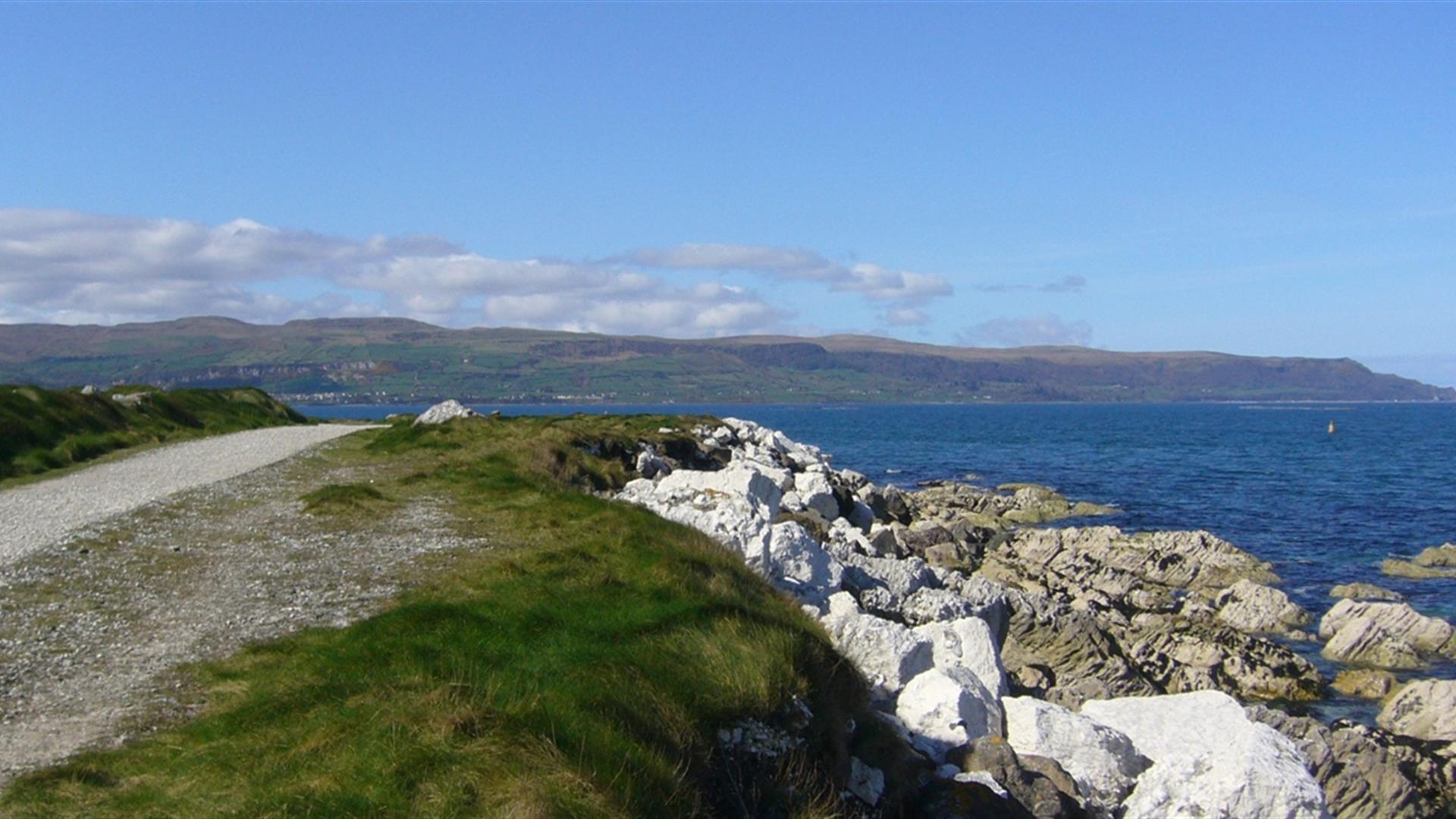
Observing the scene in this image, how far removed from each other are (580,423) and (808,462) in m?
12.8

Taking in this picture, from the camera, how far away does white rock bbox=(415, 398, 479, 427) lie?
125 ft

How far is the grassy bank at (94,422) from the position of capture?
26.5m

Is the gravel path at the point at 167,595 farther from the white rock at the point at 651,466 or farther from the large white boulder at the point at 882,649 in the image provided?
the white rock at the point at 651,466

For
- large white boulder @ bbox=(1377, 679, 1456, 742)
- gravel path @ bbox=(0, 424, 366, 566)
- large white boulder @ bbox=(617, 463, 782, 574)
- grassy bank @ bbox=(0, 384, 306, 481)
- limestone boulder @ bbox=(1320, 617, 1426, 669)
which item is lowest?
limestone boulder @ bbox=(1320, 617, 1426, 669)

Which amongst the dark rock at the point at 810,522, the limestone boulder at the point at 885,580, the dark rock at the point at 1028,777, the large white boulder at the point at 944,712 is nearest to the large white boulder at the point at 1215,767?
the dark rock at the point at 1028,777

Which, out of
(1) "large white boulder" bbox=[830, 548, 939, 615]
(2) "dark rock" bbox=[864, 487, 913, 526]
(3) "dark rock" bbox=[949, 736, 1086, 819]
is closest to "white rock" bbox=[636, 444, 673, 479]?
(1) "large white boulder" bbox=[830, 548, 939, 615]

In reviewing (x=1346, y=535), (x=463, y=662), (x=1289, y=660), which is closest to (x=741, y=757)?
(x=463, y=662)

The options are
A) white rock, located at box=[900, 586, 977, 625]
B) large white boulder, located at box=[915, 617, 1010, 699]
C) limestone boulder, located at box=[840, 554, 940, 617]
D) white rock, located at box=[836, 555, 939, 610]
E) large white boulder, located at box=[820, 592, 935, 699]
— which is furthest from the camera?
white rock, located at box=[836, 555, 939, 610]

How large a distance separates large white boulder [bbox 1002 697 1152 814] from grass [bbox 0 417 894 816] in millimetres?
2441

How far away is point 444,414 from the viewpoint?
129ft

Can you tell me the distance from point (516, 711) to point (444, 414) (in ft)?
107

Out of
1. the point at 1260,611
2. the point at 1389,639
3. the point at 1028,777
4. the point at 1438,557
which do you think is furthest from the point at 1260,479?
the point at 1028,777

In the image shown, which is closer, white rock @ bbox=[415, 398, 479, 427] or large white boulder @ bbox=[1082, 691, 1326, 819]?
large white boulder @ bbox=[1082, 691, 1326, 819]

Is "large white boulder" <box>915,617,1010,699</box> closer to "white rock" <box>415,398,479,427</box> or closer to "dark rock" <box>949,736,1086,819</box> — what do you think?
"dark rock" <box>949,736,1086,819</box>
